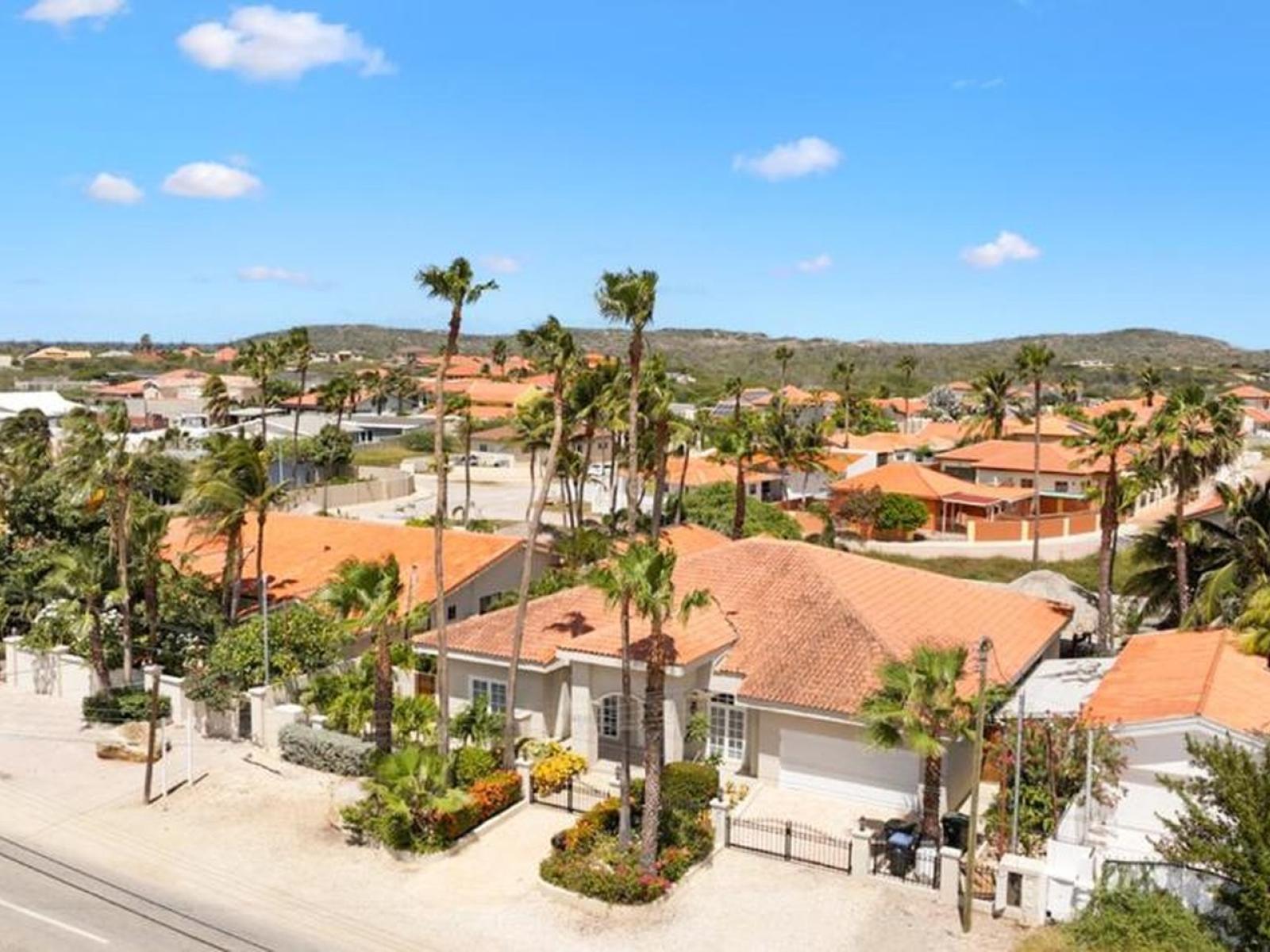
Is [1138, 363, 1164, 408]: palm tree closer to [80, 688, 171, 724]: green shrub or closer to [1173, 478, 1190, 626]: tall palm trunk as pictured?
[1173, 478, 1190, 626]: tall palm trunk

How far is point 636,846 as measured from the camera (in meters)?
24.0

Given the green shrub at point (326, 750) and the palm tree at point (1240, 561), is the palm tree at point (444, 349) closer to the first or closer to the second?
A: the green shrub at point (326, 750)

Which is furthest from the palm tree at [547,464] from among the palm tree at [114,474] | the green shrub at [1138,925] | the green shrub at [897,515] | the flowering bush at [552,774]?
the green shrub at [897,515]

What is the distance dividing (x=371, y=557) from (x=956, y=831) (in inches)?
961

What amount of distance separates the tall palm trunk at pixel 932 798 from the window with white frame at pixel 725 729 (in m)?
6.37

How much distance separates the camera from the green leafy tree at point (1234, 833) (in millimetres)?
17906

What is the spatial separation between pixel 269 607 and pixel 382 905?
56.7ft

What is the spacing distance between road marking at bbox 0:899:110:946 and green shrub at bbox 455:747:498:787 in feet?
29.1

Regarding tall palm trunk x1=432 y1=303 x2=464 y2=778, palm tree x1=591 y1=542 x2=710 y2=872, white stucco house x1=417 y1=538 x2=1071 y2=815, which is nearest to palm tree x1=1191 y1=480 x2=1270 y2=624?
white stucco house x1=417 y1=538 x2=1071 y2=815

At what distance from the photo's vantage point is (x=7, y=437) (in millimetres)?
70000

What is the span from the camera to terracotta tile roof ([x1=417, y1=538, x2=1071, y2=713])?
1118 inches

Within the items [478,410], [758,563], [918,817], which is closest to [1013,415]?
[478,410]

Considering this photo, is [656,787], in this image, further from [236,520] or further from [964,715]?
[236,520]

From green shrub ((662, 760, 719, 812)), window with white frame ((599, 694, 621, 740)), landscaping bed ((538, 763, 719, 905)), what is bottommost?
landscaping bed ((538, 763, 719, 905))
